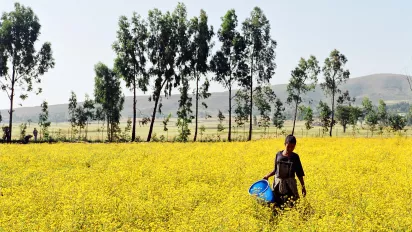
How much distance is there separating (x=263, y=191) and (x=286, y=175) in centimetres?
70

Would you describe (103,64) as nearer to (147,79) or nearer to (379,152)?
(147,79)

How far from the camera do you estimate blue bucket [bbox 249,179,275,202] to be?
31.1ft

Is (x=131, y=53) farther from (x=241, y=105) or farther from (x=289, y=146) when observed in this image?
(x=289, y=146)

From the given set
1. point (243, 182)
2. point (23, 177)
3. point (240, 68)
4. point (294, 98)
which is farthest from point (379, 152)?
point (294, 98)

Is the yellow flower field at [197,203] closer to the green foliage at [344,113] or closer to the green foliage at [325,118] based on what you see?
the green foliage at [325,118]

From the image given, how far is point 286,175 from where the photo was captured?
30.9ft

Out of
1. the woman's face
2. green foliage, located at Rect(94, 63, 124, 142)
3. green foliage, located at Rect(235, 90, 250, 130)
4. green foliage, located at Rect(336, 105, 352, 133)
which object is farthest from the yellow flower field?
green foliage, located at Rect(336, 105, 352, 133)

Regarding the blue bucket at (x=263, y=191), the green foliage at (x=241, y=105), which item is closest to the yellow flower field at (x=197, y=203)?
the blue bucket at (x=263, y=191)

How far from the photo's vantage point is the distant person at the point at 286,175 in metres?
9.32

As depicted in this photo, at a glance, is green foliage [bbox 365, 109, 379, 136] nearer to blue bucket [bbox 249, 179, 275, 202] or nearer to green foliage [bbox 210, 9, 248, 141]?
green foliage [bbox 210, 9, 248, 141]

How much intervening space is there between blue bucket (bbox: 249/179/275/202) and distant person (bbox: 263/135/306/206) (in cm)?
23

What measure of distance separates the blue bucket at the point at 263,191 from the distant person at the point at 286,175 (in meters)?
0.23

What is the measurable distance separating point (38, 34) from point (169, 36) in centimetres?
1742

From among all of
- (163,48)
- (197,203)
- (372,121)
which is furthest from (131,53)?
(372,121)
